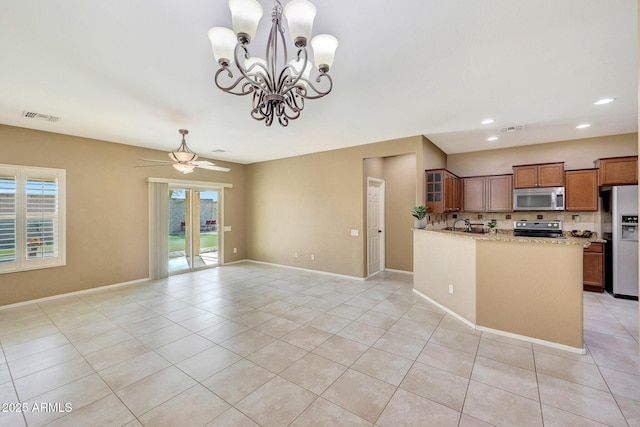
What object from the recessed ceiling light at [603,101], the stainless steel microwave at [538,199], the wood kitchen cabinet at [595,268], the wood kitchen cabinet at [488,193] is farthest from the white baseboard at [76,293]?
the wood kitchen cabinet at [595,268]

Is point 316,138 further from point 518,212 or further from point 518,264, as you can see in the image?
point 518,212

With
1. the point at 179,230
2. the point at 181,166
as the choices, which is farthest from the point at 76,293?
the point at 181,166

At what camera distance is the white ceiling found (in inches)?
72.0

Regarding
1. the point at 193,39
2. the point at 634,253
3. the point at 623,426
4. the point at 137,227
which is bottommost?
the point at 623,426

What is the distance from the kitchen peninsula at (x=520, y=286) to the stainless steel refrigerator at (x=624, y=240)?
2.54 metres

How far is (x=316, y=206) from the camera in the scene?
6.22m

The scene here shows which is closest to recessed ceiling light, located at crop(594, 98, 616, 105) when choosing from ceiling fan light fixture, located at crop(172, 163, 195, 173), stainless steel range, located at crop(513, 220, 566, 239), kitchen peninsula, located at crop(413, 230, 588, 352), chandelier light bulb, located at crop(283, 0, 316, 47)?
kitchen peninsula, located at crop(413, 230, 588, 352)

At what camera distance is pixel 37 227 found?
4391 mm

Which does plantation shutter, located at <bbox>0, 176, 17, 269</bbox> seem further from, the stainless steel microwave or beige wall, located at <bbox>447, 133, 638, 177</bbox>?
the stainless steel microwave

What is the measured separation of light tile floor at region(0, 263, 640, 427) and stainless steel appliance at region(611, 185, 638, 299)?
0.97 feet

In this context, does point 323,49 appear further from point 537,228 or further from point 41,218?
point 537,228

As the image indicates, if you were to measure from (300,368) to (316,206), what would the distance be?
406 cm

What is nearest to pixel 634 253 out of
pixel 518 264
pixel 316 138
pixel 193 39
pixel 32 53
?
pixel 518 264

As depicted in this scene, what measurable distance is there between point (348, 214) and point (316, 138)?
1739 millimetres
